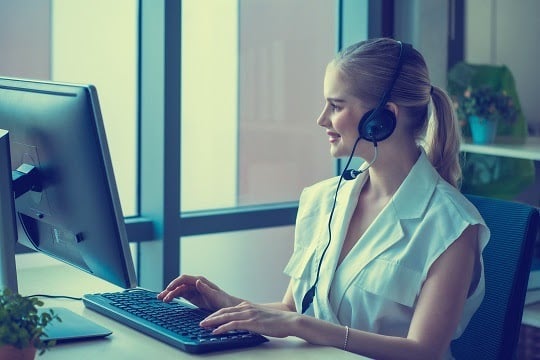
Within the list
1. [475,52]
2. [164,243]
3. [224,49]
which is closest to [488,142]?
[475,52]

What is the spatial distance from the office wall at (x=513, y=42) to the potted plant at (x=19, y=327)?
2615 millimetres

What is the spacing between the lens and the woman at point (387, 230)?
1.77 metres

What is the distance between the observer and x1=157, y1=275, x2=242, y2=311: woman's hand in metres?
1.86

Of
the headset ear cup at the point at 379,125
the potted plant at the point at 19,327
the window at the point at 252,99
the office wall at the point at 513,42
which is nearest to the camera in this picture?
the potted plant at the point at 19,327

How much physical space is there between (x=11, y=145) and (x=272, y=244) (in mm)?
1802

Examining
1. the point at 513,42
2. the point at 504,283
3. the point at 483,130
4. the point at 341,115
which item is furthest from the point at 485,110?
the point at 504,283

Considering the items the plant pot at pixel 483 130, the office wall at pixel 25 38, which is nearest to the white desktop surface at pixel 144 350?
the office wall at pixel 25 38

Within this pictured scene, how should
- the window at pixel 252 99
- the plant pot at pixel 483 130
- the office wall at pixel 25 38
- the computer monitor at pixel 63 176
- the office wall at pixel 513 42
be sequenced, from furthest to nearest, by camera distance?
the office wall at pixel 513 42 < the plant pot at pixel 483 130 < the window at pixel 252 99 < the office wall at pixel 25 38 < the computer monitor at pixel 63 176

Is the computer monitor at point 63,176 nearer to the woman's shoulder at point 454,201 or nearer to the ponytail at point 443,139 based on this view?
the woman's shoulder at point 454,201

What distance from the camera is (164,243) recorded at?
2.97 metres

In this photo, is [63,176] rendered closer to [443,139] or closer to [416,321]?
[416,321]

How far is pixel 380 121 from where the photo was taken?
1941mm

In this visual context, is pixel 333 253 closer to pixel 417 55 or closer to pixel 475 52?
pixel 417 55

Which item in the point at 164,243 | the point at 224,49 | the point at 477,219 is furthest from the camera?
the point at 224,49
